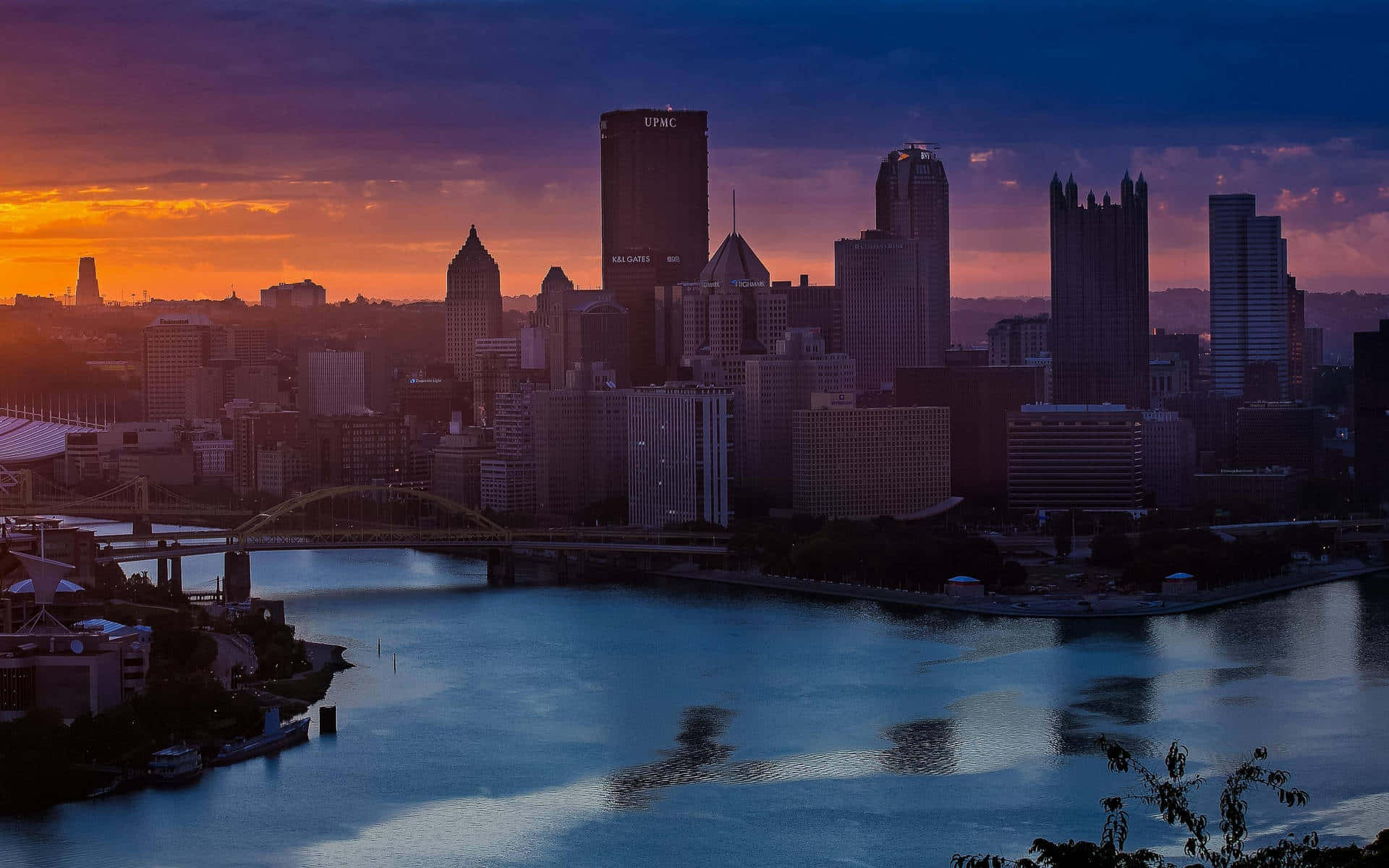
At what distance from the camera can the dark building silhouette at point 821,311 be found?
55562 mm

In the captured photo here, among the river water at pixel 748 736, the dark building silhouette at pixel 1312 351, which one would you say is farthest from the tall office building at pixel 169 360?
the river water at pixel 748 736

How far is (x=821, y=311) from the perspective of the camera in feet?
185

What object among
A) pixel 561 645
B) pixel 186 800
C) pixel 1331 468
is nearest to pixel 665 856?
pixel 186 800

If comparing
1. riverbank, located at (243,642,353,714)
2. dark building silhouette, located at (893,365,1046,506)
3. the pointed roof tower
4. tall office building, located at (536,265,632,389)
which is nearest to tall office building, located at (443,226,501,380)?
tall office building, located at (536,265,632,389)

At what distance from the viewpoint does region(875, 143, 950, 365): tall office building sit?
207 ft

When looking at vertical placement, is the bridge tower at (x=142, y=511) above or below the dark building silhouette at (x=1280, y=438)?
below

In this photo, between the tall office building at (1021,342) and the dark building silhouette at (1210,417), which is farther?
the tall office building at (1021,342)

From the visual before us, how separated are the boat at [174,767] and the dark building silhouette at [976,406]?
26268 millimetres

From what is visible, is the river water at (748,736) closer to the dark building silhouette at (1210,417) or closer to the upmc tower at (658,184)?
the dark building silhouette at (1210,417)

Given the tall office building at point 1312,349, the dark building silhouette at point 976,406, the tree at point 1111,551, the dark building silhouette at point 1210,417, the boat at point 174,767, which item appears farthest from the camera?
the tall office building at point 1312,349

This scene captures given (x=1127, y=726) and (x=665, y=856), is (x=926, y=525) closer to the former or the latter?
(x=1127, y=726)

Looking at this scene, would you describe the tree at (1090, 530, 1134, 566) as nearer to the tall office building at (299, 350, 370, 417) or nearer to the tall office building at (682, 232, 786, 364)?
the tall office building at (682, 232, 786, 364)

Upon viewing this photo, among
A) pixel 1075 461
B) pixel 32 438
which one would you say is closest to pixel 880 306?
pixel 1075 461

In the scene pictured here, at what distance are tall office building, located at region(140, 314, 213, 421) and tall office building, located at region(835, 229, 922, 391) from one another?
19.1 m
